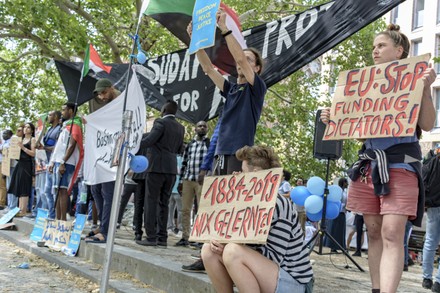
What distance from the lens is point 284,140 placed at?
1970cm

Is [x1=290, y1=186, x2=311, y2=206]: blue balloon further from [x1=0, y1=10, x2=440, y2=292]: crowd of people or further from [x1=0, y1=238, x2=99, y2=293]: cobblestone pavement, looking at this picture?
[x1=0, y1=238, x2=99, y2=293]: cobblestone pavement

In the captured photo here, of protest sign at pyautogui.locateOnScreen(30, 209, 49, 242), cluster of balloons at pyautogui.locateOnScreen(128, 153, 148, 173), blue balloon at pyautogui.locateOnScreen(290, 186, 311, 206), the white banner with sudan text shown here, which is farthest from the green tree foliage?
cluster of balloons at pyautogui.locateOnScreen(128, 153, 148, 173)

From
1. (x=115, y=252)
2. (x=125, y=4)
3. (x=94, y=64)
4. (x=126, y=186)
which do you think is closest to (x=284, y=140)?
(x=125, y=4)

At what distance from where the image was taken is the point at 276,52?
645 centimetres

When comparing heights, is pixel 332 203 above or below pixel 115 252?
above

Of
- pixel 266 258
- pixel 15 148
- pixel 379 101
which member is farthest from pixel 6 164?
pixel 379 101

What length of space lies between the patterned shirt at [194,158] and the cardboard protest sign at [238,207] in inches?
→ 176

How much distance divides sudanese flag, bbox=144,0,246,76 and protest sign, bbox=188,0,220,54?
349 mm

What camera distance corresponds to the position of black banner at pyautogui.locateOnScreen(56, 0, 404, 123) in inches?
223

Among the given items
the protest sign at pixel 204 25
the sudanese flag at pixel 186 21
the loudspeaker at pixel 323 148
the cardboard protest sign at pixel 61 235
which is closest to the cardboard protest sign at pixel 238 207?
the protest sign at pixel 204 25

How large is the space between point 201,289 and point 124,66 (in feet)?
18.9

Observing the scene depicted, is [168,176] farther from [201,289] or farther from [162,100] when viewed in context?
[201,289]

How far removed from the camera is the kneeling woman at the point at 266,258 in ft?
13.2

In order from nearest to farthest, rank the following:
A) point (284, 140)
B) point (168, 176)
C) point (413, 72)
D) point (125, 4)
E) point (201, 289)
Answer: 1. point (413, 72)
2. point (201, 289)
3. point (168, 176)
4. point (125, 4)
5. point (284, 140)
